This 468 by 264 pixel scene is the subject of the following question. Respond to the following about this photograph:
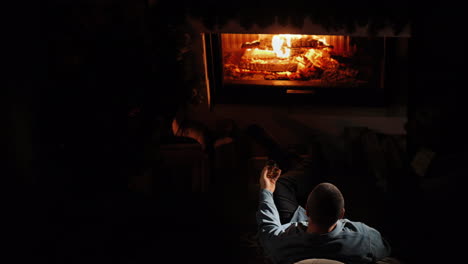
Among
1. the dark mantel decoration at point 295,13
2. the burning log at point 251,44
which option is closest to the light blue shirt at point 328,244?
the dark mantel decoration at point 295,13

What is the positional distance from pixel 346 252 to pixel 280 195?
784 mm

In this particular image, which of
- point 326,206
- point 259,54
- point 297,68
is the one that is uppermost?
point 259,54

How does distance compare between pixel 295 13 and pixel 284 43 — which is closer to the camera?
pixel 295 13

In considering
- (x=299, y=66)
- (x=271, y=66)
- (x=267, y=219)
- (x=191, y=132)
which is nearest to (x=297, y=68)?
(x=299, y=66)

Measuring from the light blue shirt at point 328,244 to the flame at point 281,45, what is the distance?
1.93 metres

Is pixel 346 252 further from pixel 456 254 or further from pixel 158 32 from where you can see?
pixel 158 32

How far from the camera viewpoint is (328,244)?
2.46 metres

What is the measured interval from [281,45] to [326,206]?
2.06m

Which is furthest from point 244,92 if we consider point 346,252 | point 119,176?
point 346,252

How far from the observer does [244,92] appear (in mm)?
4348

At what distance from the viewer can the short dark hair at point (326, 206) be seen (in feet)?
8.05

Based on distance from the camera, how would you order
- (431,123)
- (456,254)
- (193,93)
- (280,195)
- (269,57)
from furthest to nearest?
(269,57) < (193,93) < (431,123) < (280,195) < (456,254)

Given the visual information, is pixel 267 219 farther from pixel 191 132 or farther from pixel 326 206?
pixel 191 132

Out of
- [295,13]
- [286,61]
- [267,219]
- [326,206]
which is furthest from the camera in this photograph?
[286,61]
